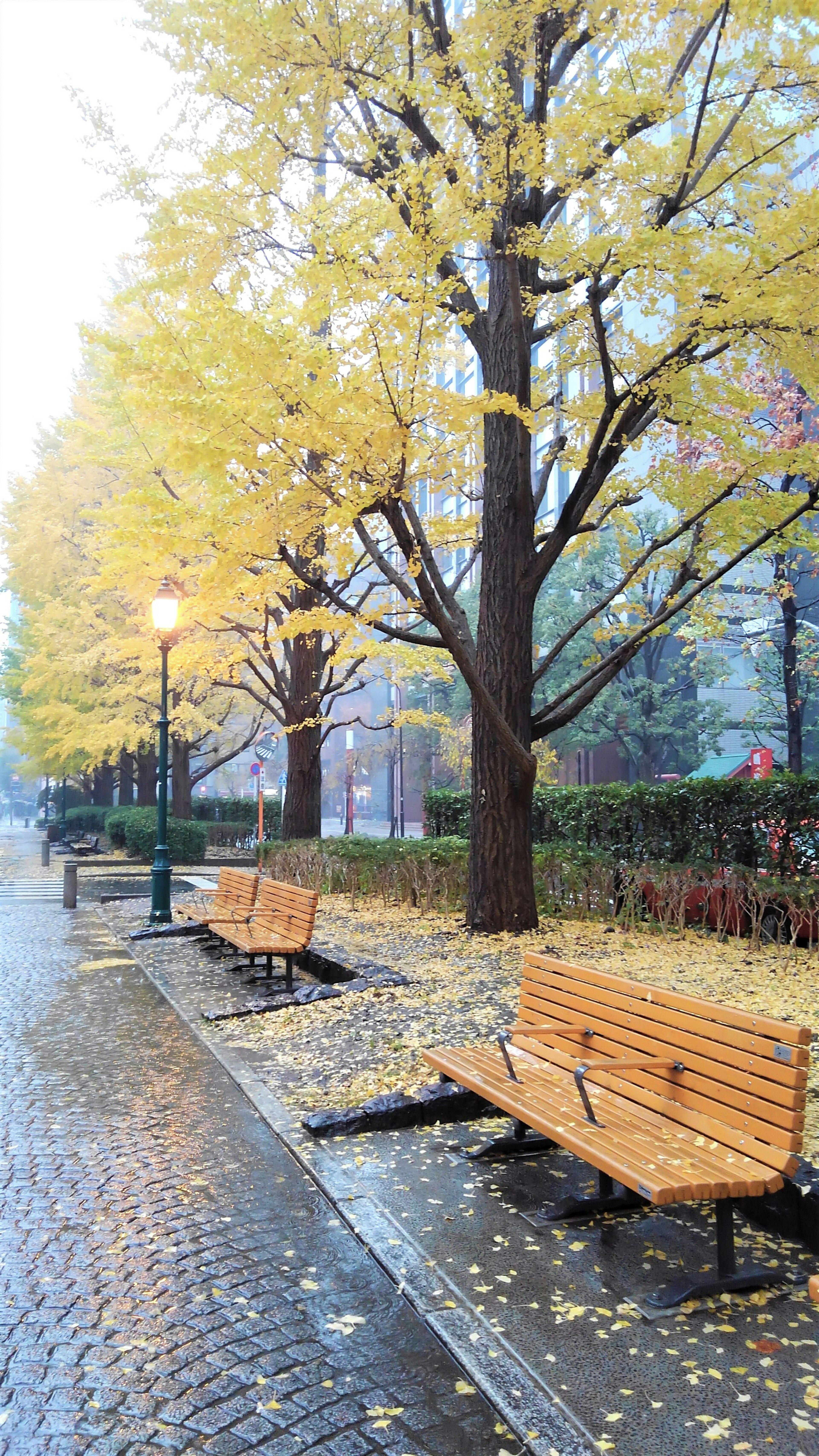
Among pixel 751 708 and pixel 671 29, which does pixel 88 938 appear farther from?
pixel 751 708

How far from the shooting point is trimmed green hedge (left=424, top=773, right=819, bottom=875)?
1072 cm

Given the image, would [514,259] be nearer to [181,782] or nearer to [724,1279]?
[724,1279]

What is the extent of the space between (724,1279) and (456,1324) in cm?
95

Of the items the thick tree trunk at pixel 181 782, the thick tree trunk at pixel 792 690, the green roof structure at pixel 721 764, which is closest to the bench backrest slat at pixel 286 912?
the thick tree trunk at pixel 792 690

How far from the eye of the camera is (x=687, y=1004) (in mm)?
4004

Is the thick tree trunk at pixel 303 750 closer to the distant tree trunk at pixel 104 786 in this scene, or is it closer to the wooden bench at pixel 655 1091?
the wooden bench at pixel 655 1091

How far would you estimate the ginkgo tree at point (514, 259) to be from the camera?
7.68 meters

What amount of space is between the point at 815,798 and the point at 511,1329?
8.46m

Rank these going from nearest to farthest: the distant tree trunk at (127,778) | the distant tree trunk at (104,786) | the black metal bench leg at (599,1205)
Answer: the black metal bench leg at (599,1205)
the distant tree trunk at (127,778)
the distant tree trunk at (104,786)

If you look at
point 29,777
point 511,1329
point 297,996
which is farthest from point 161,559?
point 29,777

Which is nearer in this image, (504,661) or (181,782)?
(504,661)

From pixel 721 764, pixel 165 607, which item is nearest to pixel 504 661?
pixel 165 607

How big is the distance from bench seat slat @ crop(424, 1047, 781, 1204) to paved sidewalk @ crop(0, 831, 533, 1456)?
79cm

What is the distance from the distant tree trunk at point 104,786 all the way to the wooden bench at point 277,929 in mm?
30670
